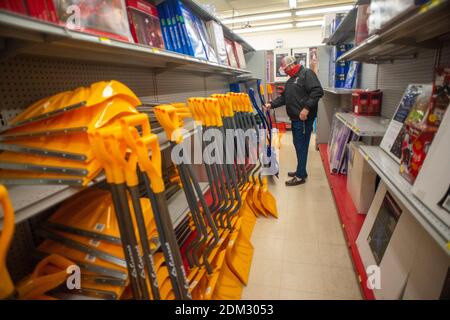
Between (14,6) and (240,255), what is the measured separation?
6.37 feet

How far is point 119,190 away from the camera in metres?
0.98

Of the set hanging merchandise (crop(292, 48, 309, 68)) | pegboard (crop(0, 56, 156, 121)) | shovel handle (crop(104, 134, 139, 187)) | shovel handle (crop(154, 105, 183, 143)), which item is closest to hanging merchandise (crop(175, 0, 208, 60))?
pegboard (crop(0, 56, 156, 121))

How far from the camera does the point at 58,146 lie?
983mm

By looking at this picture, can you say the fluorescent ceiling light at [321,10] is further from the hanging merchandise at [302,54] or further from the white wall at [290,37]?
the white wall at [290,37]

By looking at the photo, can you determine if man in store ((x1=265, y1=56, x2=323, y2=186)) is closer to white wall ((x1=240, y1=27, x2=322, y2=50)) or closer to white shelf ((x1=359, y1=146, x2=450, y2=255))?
white shelf ((x1=359, y1=146, x2=450, y2=255))

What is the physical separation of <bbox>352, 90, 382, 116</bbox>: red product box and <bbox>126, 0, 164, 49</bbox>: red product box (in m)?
2.29

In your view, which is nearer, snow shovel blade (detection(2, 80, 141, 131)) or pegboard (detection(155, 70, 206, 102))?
snow shovel blade (detection(2, 80, 141, 131))

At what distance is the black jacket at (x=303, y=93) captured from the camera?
3.18 meters

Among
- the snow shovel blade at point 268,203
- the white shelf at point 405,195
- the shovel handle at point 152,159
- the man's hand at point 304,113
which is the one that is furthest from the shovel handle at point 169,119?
the man's hand at point 304,113

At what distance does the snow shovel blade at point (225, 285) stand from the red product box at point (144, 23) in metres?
1.61

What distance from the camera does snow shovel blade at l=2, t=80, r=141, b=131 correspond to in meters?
0.99

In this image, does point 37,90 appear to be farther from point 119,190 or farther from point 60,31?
point 119,190
